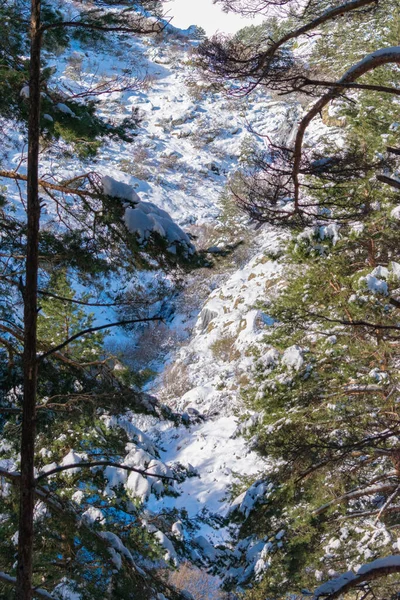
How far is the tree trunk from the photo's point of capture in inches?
119

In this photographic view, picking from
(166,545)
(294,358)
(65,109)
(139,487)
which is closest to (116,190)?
(65,109)

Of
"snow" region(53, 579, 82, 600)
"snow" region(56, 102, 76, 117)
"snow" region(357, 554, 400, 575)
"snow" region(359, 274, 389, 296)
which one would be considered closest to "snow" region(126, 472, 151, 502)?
"snow" region(53, 579, 82, 600)

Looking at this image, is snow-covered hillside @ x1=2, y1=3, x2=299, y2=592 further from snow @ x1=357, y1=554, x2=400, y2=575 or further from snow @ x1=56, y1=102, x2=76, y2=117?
snow @ x1=357, y1=554, x2=400, y2=575

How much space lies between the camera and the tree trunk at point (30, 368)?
302 centimetres

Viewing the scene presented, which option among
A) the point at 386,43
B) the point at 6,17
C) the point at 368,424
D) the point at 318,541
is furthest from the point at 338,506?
the point at 6,17

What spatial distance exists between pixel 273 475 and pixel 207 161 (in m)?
43.3

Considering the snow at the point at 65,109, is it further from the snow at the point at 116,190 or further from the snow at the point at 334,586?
the snow at the point at 334,586

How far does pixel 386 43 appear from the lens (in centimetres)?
754

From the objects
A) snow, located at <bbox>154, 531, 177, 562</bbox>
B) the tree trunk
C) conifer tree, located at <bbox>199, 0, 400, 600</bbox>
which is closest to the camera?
the tree trunk

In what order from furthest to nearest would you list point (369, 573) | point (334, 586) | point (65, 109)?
point (65, 109)
point (334, 586)
point (369, 573)

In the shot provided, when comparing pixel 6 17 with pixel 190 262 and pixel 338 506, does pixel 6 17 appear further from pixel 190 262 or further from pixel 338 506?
pixel 338 506

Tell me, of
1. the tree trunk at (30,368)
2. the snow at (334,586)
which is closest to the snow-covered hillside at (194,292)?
the tree trunk at (30,368)

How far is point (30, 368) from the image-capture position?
3.02 metres

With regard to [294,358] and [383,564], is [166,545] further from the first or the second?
[383,564]
